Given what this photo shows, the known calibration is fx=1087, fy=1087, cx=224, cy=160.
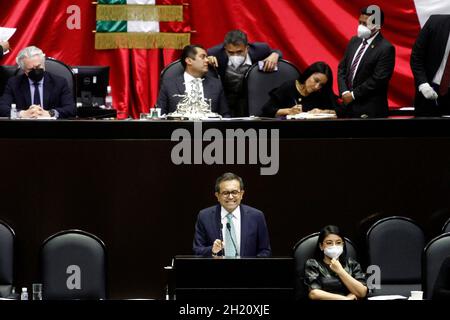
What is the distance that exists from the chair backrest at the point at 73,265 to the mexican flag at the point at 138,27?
4196 millimetres

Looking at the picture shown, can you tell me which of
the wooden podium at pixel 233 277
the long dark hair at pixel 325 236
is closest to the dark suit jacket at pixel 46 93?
the long dark hair at pixel 325 236

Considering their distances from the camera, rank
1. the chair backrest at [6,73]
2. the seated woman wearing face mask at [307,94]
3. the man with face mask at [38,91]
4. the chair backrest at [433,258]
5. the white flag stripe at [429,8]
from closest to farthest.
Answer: the chair backrest at [433,258], the seated woman wearing face mask at [307,94], the man with face mask at [38,91], the chair backrest at [6,73], the white flag stripe at [429,8]

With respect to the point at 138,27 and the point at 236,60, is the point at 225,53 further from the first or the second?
the point at 138,27

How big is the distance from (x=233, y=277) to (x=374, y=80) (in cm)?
483

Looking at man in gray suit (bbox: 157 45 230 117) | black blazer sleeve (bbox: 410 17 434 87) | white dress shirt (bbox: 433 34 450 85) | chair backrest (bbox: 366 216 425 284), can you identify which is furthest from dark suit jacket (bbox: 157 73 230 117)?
chair backrest (bbox: 366 216 425 284)

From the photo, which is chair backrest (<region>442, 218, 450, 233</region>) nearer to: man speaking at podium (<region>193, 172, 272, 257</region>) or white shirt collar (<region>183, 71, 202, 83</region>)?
man speaking at podium (<region>193, 172, 272, 257</region>)

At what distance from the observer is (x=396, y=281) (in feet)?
21.5

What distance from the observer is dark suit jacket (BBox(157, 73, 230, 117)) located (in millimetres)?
8039

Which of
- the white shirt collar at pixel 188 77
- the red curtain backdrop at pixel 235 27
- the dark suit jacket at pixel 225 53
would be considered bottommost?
the white shirt collar at pixel 188 77

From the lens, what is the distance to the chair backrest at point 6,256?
21.5 feet

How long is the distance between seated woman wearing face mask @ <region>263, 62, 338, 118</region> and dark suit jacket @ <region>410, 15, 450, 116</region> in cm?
71

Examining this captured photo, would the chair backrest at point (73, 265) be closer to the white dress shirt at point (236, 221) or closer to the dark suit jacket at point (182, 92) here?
the white dress shirt at point (236, 221)

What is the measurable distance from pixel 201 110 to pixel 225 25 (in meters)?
2.73

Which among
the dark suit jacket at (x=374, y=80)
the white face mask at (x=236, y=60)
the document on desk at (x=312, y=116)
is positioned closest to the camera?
the document on desk at (x=312, y=116)
